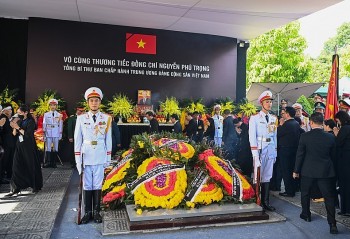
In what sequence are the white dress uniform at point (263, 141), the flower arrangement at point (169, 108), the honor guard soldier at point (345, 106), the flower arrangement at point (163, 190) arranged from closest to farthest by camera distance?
the flower arrangement at point (163, 190)
the white dress uniform at point (263, 141)
the honor guard soldier at point (345, 106)
the flower arrangement at point (169, 108)

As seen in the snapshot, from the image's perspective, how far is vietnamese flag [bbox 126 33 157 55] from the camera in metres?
11.5

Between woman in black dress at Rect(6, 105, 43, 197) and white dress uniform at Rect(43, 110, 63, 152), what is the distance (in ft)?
10.1

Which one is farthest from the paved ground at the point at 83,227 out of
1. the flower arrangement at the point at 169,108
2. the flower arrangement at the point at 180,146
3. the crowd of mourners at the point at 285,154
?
the flower arrangement at the point at 169,108

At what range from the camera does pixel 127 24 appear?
11.2m

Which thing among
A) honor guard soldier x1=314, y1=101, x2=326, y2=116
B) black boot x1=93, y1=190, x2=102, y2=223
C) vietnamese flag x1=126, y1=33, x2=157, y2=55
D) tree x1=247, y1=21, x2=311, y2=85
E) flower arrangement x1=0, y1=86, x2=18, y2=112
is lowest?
black boot x1=93, y1=190, x2=102, y2=223

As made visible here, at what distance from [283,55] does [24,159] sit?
64.8ft

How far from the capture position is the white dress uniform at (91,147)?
468 cm

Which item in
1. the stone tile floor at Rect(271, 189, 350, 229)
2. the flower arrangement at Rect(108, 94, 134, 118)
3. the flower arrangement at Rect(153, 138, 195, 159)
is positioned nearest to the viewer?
the stone tile floor at Rect(271, 189, 350, 229)

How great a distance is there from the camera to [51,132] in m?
9.29

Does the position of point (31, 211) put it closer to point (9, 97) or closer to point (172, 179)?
point (172, 179)

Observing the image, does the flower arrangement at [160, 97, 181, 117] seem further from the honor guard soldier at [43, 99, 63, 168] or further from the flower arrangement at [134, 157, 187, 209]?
the flower arrangement at [134, 157, 187, 209]

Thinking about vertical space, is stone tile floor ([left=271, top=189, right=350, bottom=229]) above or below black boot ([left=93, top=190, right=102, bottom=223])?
below

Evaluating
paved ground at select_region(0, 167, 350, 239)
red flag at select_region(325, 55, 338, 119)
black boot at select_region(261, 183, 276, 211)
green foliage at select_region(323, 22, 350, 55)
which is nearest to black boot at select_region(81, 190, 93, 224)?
paved ground at select_region(0, 167, 350, 239)

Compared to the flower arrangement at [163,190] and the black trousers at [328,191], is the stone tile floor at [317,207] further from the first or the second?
the flower arrangement at [163,190]
